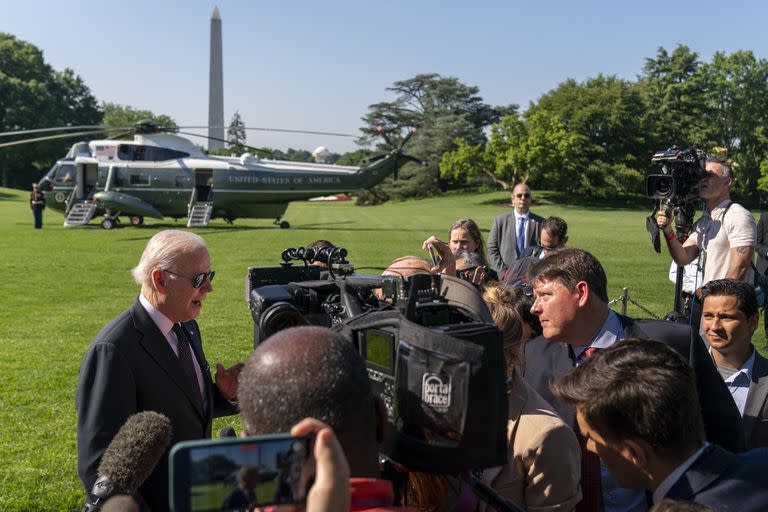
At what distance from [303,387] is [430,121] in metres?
82.3

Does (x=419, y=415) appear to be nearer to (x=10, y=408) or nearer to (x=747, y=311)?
(x=747, y=311)

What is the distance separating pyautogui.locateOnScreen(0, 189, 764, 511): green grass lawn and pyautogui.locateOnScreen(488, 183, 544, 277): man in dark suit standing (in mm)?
2098

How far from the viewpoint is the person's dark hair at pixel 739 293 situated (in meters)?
4.25

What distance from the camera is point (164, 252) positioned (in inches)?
A: 124

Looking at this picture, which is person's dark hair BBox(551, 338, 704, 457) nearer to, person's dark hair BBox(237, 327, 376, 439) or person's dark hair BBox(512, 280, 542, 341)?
person's dark hair BBox(237, 327, 376, 439)

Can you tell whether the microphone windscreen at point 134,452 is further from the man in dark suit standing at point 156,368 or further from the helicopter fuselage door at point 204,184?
the helicopter fuselage door at point 204,184

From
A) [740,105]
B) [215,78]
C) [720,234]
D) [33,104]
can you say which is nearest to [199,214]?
[720,234]

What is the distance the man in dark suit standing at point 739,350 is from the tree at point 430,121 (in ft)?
232

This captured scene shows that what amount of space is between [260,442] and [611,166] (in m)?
71.3

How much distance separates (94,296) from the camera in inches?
555

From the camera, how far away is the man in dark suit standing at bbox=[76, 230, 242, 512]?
2.80 meters

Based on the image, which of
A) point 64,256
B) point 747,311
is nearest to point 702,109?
point 64,256

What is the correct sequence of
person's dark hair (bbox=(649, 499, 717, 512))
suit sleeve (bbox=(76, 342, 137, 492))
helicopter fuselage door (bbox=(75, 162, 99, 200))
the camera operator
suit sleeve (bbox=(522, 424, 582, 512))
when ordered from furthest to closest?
1. helicopter fuselage door (bbox=(75, 162, 99, 200))
2. the camera operator
3. suit sleeve (bbox=(76, 342, 137, 492))
4. suit sleeve (bbox=(522, 424, 582, 512))
5. person's dark hair (bbox=(649, 499, 717, 512))

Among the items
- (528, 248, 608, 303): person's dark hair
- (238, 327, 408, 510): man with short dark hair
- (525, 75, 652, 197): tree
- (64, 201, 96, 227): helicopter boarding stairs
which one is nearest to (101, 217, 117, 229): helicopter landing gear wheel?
(64, 201, 96, 227): helicopter boarding stairs
